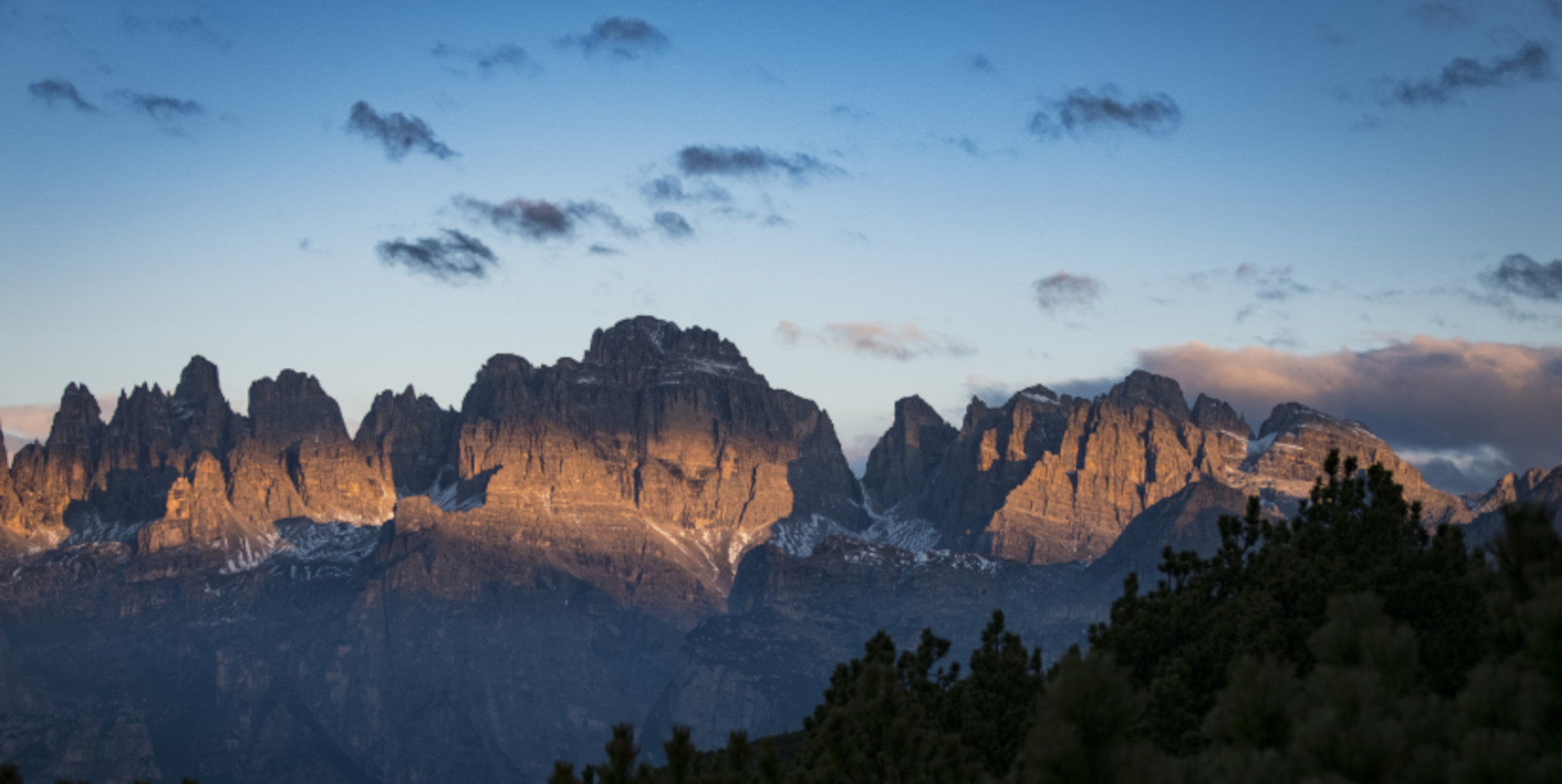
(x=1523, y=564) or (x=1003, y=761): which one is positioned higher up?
(x=1523, y=564)

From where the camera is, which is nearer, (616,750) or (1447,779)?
(1447,779)

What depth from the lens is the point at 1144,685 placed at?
6994 cm

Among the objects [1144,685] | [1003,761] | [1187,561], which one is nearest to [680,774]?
[1003,761]

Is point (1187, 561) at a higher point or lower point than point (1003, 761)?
higher

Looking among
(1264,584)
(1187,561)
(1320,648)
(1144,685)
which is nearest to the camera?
(1320,648)

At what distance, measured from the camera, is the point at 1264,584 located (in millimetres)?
65688

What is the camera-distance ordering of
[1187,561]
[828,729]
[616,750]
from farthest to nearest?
1. [1187,561]
2. [828,729]
3. [616,750]

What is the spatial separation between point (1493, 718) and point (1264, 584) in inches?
1308

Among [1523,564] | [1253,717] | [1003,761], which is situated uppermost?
[1523,564]

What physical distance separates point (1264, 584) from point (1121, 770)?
33598 mm

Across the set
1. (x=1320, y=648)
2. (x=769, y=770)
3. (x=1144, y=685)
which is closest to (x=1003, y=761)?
(x=1144, y=685)

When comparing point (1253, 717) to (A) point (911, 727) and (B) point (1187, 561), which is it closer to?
(A) point (911, 727)

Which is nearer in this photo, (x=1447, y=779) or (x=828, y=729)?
(x=1447, y=779)

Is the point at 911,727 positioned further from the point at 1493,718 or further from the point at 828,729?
the point at 1493,718
